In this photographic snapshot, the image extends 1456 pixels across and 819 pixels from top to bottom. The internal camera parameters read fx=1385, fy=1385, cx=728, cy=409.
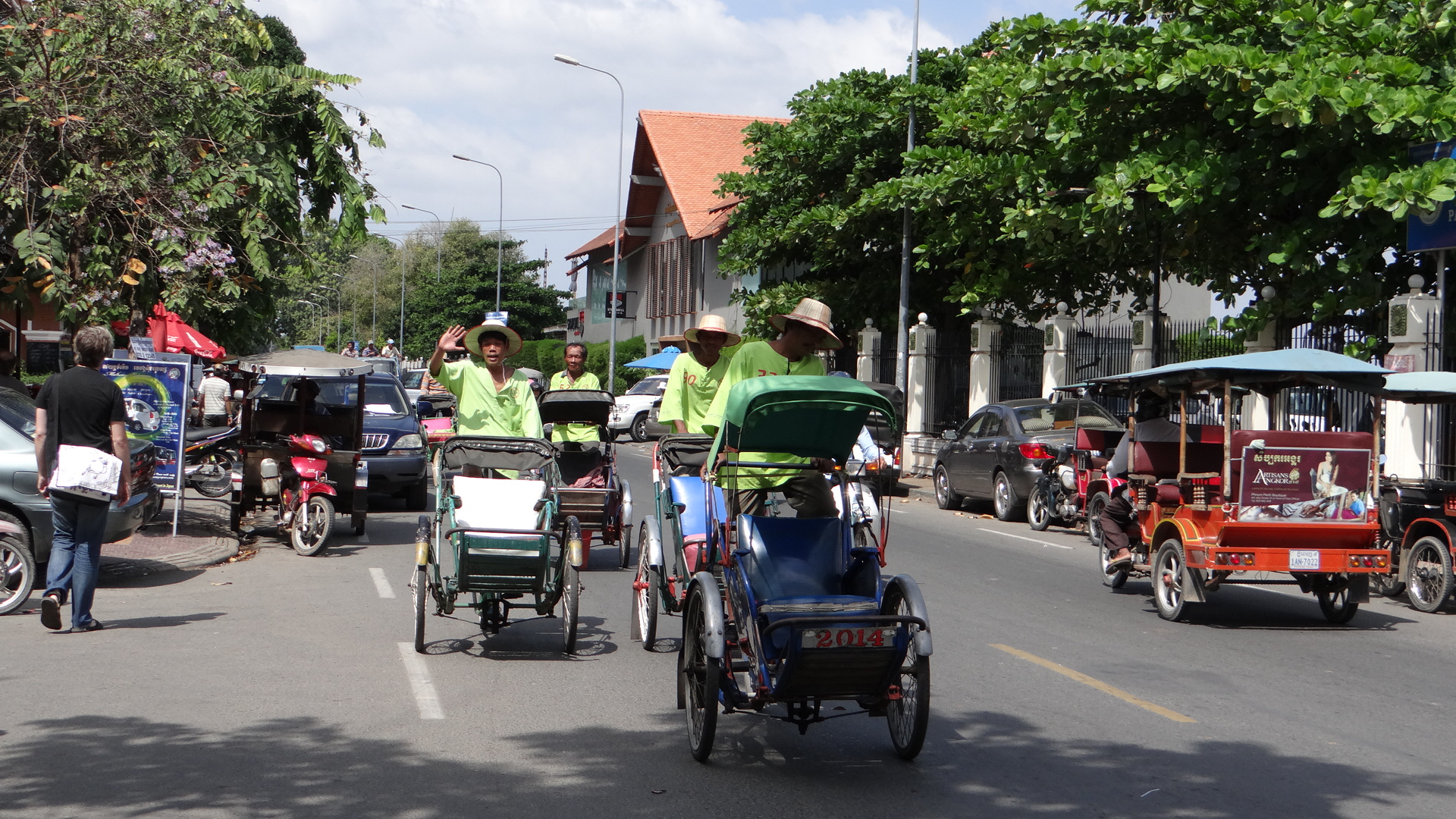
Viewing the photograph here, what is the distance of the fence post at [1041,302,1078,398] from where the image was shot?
24047mm

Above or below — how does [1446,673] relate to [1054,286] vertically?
below

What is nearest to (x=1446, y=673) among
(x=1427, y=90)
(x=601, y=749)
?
(x=601, y=749)

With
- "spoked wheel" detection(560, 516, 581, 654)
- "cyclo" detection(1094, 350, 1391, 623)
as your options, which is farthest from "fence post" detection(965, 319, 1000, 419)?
"spoked wheel" detection(560, 516, 581, 654)

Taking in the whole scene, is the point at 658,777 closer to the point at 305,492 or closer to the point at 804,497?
the point at 804,497

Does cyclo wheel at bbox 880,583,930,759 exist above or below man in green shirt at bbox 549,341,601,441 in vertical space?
below

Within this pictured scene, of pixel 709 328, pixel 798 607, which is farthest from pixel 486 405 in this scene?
pixel 798 607

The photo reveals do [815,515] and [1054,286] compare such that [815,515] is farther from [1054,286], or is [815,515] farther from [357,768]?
[1054,286]

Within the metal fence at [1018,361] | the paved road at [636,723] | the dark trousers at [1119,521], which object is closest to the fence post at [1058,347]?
the metal fence at [1018,361]

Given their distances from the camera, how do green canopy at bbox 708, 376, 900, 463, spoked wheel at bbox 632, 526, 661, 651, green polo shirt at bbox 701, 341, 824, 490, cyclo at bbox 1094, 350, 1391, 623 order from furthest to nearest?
cyclo at bbox 1094, 350, 1391, 623, spoked wheel at bbox 632, 526, 661, 651, green polo shirt at bbox 701, 341, 824, 490, green canopy at bbox 708, 376, 900, 463

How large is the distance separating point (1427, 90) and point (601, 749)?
41.1 feet

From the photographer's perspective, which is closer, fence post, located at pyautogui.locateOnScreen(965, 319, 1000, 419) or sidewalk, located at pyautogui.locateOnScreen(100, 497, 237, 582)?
sidewalk, located at pyautogui.locateOnScreen(100, 497, 237, 582)

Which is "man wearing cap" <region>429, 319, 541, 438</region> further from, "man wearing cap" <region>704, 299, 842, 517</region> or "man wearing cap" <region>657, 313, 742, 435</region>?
"man wearing cap" <region>704, 299, 842, 517</region>

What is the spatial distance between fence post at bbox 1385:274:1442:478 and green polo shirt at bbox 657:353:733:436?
10.3m

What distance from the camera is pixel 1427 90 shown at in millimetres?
14570
